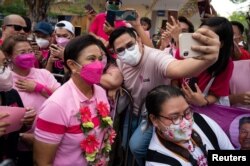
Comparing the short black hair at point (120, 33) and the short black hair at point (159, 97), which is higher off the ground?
the short black hair at point (120, 33)

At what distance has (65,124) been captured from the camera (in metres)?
2.36

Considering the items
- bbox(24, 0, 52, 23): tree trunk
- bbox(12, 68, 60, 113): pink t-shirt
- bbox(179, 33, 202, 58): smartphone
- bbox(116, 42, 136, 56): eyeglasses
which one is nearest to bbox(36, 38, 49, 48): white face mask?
bbox(12, 68, 60, 113): pink t-shirt

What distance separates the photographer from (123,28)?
2.99 meters

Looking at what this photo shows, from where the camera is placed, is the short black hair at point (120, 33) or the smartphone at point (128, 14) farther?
the smartphone at point (128, 14)

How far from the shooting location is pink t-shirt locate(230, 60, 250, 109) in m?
3.05

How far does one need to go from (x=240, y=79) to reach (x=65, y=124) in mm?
1566

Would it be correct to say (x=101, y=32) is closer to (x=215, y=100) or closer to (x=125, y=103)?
(x=125, y=103)

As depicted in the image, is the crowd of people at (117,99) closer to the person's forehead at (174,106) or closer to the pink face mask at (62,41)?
the person's forehead at (174,106)

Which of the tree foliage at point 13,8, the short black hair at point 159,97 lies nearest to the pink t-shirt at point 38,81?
the short black hair at point 159,97

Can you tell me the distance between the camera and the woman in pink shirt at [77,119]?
2342 millimetres

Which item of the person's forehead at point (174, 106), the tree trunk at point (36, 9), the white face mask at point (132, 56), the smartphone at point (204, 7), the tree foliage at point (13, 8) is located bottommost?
the tree foliage at point (13, 8)

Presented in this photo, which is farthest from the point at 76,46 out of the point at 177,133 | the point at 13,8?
the point at 13,8

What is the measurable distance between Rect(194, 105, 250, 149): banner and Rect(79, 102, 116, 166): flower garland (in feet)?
2.52

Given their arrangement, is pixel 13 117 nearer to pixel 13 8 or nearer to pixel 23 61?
pixel 23 61
